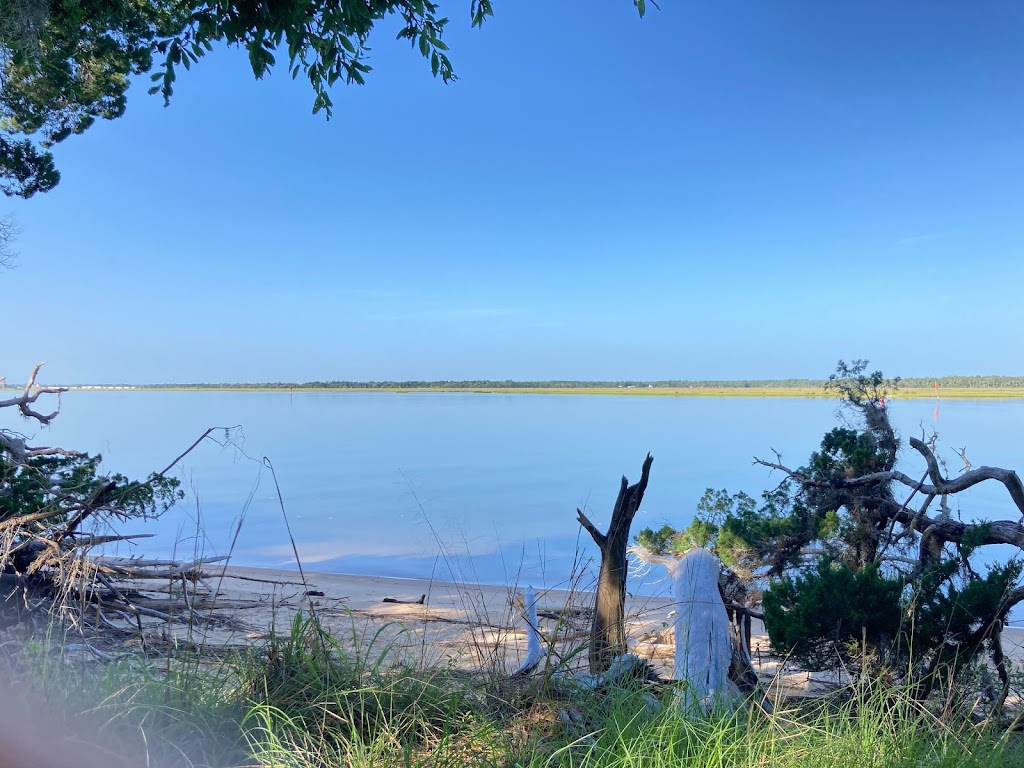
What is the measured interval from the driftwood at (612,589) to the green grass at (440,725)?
433mm

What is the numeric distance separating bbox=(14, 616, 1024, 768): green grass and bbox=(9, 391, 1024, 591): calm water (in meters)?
0.67

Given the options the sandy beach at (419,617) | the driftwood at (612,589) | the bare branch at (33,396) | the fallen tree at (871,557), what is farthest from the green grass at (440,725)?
the bare branch at (33,396)

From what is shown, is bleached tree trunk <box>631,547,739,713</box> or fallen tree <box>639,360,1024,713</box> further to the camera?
fallen tree <box>639,360,1024,713</box>

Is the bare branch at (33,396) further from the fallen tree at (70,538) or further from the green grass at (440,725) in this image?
the green grass at (440,725)

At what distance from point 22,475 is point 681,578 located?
5706mm

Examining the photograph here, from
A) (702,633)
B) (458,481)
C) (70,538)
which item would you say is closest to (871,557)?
(702,633)

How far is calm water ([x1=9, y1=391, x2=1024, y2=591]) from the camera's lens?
40.8 ft

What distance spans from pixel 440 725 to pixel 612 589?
5.07 feet

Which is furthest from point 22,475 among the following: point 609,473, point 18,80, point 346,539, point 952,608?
point 609,473

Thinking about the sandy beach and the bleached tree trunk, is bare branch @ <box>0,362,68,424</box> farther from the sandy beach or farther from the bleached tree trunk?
the bleached tree trunk

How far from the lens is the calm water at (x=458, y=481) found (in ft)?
40.8

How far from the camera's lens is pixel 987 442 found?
25109 mm

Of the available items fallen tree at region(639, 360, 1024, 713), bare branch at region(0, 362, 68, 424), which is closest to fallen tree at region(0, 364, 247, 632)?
bare branch at region(0, 362, 68, 424)

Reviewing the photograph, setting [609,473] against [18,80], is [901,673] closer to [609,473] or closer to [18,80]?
[18,80]
